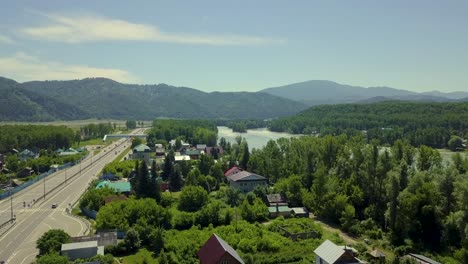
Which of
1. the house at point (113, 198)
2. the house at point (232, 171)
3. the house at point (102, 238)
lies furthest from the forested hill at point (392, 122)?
the house at point (102, 238)

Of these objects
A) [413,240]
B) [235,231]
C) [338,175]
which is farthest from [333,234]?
[338,175]

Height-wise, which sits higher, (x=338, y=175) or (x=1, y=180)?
(x=338, y=175)

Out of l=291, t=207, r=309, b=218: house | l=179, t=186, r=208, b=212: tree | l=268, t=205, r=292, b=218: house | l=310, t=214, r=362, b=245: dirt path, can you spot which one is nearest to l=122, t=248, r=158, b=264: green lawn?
l=179, t=186, r=208, b=212: tree

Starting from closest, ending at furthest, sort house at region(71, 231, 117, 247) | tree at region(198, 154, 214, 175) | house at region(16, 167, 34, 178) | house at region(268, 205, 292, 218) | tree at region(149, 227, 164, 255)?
1. tree at region(149, 227, 164, 255)
2. house at region(71, 231, 117, 247)
3. house at region(268, 205, 292, 218)
4. tree at region(198, 154, 214, 175)
5. house at region(16, 167, 34, 178)

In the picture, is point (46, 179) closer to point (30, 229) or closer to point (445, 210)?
point (30, 229)

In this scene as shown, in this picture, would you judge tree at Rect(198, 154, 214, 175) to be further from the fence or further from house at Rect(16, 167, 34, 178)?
house at Rect(16, 167, 34, 178)

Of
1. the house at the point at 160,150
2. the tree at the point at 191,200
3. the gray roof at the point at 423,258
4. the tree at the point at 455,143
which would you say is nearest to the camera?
the gray roof at the point at 423,258

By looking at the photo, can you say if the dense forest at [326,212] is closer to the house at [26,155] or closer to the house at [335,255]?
the house at [335,255]
